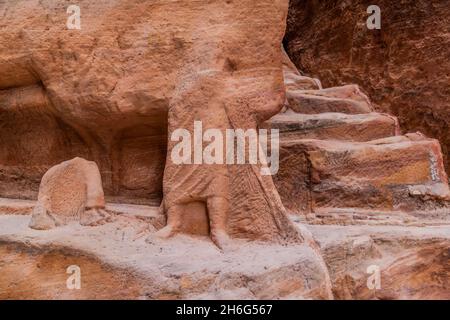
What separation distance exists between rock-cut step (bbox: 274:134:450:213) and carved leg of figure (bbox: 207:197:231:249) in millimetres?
957

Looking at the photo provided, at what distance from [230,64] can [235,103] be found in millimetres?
337

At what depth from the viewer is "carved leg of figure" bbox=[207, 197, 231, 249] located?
10.4 feet

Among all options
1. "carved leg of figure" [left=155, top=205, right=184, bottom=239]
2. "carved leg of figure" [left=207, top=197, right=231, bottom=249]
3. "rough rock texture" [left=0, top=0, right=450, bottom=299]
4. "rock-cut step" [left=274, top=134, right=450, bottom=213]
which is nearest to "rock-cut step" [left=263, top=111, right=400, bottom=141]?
"rough rock texture" [left=0, top=0, right=450, bottom=299]

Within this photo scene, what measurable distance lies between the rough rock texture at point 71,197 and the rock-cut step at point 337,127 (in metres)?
1.69

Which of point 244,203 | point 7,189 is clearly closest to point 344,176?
point 244,203

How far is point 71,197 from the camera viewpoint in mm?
3623

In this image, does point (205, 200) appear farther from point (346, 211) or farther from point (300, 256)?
point (346, 211)

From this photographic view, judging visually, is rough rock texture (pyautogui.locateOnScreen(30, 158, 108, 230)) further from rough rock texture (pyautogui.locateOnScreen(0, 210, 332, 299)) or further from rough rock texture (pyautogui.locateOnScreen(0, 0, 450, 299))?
rough rock texture (pyautogui.locateOnScreen(0, 210, 332, 299))

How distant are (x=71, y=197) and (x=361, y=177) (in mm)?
2303

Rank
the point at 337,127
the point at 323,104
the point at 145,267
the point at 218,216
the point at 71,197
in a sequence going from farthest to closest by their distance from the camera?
1. the point at 323,104
2. the point at 337,127
3. the point at 71,197
4. the point at 218,216
5. the point at 145,267

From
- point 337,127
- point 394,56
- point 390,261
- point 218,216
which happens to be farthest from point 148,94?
point 394,56

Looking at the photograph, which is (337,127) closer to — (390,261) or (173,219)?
(390,261)

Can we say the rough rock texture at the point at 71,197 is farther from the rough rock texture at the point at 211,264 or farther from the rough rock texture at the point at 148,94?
the rough rock texture at the point at 148,94

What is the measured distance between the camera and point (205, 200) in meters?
3.26
